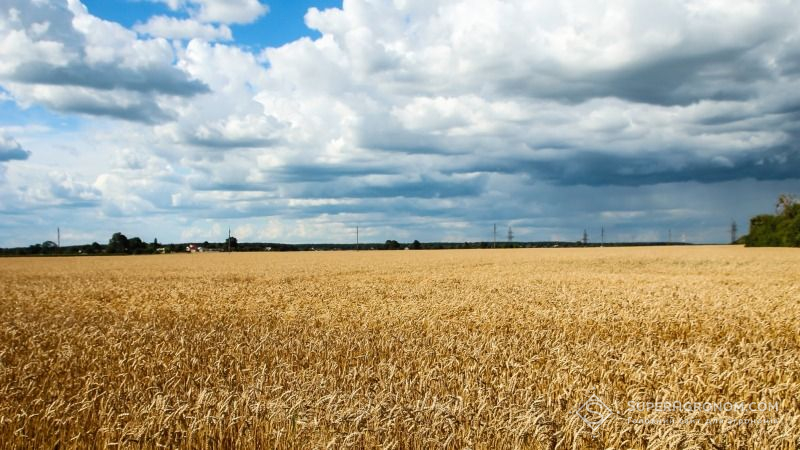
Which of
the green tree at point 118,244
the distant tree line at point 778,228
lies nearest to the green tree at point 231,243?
the green tree at point 118,244

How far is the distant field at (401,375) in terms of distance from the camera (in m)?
5.10

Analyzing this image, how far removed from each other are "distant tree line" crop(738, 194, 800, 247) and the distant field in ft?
302

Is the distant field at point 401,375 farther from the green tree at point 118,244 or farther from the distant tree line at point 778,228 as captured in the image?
the green tree at point 118,244

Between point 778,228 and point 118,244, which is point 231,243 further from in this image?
point 778,228

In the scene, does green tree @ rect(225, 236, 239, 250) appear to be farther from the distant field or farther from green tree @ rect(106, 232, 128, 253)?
the distant field

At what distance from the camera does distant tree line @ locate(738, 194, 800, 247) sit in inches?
3529

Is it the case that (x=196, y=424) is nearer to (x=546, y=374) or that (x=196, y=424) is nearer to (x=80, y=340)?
(x=546, y=374)

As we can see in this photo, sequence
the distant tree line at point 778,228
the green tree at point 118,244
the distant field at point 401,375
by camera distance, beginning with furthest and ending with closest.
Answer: the green tree at point 118,244 < the distant tree line at point 778,228 < the distant field at point 401,375

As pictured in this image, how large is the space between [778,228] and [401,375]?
110 metres

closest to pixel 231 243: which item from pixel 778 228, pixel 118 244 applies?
pixel 118 244

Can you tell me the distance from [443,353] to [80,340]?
6889 mm

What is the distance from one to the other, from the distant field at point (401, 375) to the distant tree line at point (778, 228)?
91908 mm

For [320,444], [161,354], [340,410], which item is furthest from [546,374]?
[161,354]

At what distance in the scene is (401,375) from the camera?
735cm
